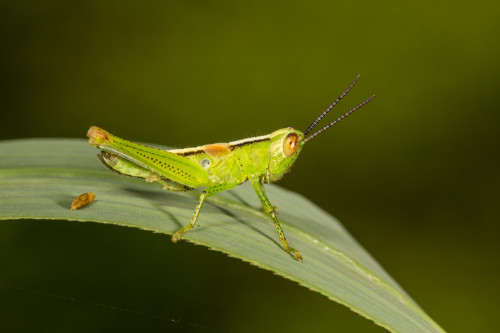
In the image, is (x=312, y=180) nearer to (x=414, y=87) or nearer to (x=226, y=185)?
(x=414, y=87)

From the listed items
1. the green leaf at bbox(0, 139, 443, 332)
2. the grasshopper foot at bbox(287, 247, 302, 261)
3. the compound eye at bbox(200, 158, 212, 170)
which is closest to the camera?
the green leaf at bbox(0, 139, 443, 332)

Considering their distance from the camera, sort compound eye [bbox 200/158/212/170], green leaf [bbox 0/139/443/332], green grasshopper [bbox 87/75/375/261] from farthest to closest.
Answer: compound eye [bbox 200/158/212/170]
green grasshopper [bbox 87/75/375/261]
green leaf [bbox 0/139/443/332]

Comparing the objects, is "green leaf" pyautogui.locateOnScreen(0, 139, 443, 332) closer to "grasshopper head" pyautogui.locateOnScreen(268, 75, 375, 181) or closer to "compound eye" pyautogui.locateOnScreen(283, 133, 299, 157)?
"grasshopper head" pyautogui.locateOnScreen(268, 75, 375, 181)

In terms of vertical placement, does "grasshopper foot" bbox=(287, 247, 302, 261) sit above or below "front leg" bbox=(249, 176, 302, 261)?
above

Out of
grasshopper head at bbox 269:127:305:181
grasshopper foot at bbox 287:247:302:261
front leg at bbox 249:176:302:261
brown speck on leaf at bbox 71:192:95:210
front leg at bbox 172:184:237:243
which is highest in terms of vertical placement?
grasshopper head at bbox 269:127:305:181

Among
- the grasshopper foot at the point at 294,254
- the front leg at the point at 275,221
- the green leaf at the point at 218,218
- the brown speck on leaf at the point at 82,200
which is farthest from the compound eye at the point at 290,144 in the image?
the brown speck on leaf at the point at 82,200

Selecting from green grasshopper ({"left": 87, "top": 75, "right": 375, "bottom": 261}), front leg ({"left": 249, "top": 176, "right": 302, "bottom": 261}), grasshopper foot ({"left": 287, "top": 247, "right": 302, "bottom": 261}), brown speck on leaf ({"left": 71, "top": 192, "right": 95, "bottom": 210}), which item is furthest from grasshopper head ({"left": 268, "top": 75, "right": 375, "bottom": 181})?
brown speck on leaf ({"left": 71, "top": 192, "right": 95, "bottom": 210})

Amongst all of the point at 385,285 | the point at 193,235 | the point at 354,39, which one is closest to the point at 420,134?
the point at 354,39
